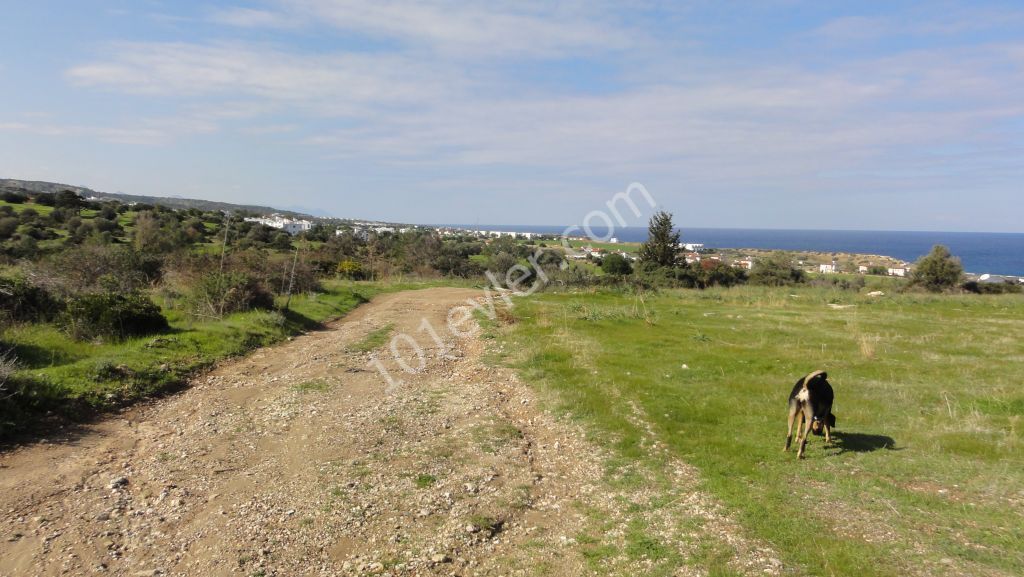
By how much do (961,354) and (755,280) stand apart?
34125mm

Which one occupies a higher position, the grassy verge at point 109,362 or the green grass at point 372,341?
the grassy verge at point 109,362

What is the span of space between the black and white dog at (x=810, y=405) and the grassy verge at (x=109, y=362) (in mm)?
11489

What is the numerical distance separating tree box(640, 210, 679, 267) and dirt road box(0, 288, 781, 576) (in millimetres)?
40178

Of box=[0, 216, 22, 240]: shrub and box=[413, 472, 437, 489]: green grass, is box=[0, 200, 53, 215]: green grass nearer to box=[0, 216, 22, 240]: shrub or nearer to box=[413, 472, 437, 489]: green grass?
box=[0, 216, 22, 240]: shrub

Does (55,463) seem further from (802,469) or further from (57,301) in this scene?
(802,469)

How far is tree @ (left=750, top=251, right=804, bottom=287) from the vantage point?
4716 centimetres

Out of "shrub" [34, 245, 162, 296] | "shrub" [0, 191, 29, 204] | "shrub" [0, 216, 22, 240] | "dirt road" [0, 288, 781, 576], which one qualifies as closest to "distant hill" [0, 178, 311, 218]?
"shrub" [0, 191, 29, 204]

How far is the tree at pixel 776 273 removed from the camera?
1857 inches

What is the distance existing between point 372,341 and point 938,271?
144 feet

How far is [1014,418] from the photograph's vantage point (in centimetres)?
938

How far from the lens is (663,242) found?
1930 inches

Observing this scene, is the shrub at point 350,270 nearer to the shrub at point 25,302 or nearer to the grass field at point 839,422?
the grass field at point 839,422

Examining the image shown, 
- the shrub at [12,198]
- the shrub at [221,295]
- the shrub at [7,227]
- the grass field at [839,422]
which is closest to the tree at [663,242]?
the grass field at [839,422]

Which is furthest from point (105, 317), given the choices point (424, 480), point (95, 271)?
point (424, 480)
